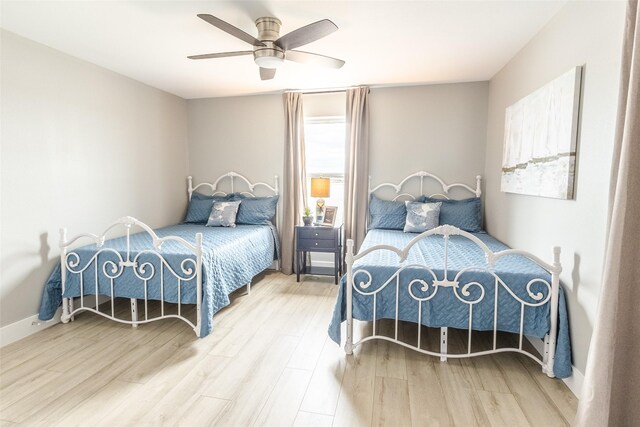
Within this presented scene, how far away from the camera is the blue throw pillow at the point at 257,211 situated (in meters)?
4.30

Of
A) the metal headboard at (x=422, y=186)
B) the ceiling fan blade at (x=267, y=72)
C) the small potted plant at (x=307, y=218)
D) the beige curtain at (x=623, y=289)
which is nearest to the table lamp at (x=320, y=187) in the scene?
the small potted plant at (x=307, y=218)

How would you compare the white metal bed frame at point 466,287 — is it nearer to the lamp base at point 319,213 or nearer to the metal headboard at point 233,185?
the lamp base at point 319,213

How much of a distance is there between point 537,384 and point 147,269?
2.79 meters

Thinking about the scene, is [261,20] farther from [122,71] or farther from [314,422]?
[314,422]

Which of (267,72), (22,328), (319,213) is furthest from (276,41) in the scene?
(22,328)

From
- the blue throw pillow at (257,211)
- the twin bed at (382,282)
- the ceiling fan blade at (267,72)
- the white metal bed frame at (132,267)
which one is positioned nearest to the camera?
the twin bed at (382,282)

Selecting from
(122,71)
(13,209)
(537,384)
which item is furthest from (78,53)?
(537,384)

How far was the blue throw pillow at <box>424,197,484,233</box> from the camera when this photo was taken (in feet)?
12.1

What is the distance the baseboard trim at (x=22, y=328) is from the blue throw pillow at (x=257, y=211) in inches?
81.4

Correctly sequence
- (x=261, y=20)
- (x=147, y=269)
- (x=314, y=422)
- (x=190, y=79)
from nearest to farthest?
1. (x=314, y=422)
2. (x=261, y=20)
3. (x=147, y=269)
4. (x=190, y=79)

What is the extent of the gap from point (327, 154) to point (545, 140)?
2563mm

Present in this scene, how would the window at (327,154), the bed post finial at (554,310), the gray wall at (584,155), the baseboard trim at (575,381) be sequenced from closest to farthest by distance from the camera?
the gray wall at (584,155)
the baseboard trim at (575,381)
the bed post finial at (554,310)
the window at (327,154)

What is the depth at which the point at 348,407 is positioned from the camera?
1.88 metres

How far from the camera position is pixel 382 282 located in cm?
233
